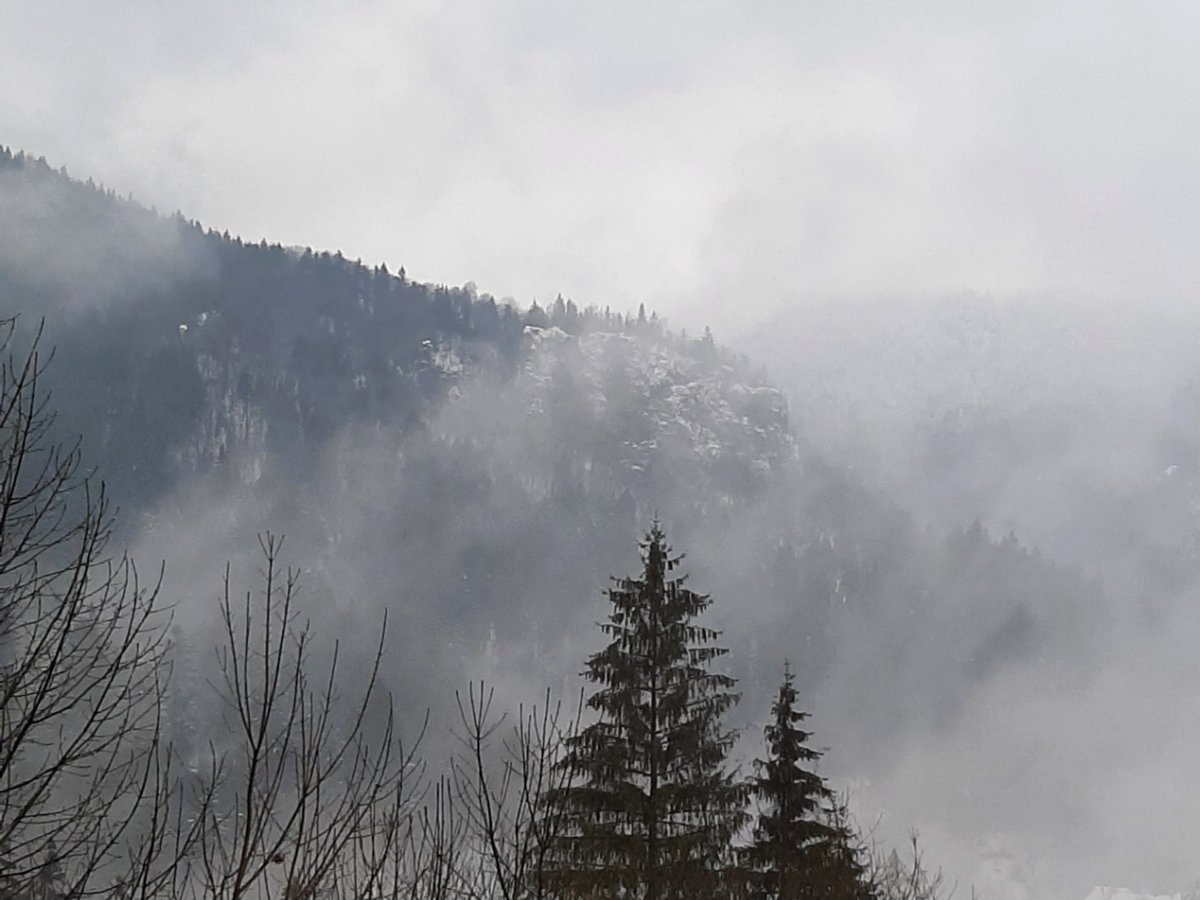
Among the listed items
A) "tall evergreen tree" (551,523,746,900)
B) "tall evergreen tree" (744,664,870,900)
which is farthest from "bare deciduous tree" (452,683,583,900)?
"tall evergreen tree" (744,664,870,900)

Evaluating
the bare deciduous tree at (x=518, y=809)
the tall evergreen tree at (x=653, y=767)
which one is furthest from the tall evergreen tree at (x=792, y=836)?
the bare deciduous tree at (x=518, y=809)

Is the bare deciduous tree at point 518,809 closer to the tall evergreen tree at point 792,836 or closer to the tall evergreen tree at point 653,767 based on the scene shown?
the tall evergreen tree at point 653,767

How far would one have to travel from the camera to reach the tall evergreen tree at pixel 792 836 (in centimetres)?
1308

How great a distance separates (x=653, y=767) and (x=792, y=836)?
2.47 metres

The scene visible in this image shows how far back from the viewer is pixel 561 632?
15388 cm

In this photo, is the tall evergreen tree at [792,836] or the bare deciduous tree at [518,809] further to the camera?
the tall evergreen tree at [792,836]

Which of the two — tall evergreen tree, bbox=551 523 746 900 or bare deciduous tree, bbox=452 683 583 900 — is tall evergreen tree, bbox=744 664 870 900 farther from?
bare deciduous tree, bbox=452 683 583 900

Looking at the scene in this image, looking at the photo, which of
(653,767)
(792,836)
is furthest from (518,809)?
(792,836)

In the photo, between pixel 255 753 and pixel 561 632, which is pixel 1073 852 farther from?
pixel 255 753

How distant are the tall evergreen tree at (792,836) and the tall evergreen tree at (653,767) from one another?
84 cm

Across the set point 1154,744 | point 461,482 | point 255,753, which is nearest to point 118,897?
point 255,753

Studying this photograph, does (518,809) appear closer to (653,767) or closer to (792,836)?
(653,767)

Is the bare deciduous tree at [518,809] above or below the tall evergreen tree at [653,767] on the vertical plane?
below

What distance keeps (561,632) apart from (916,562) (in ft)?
241
